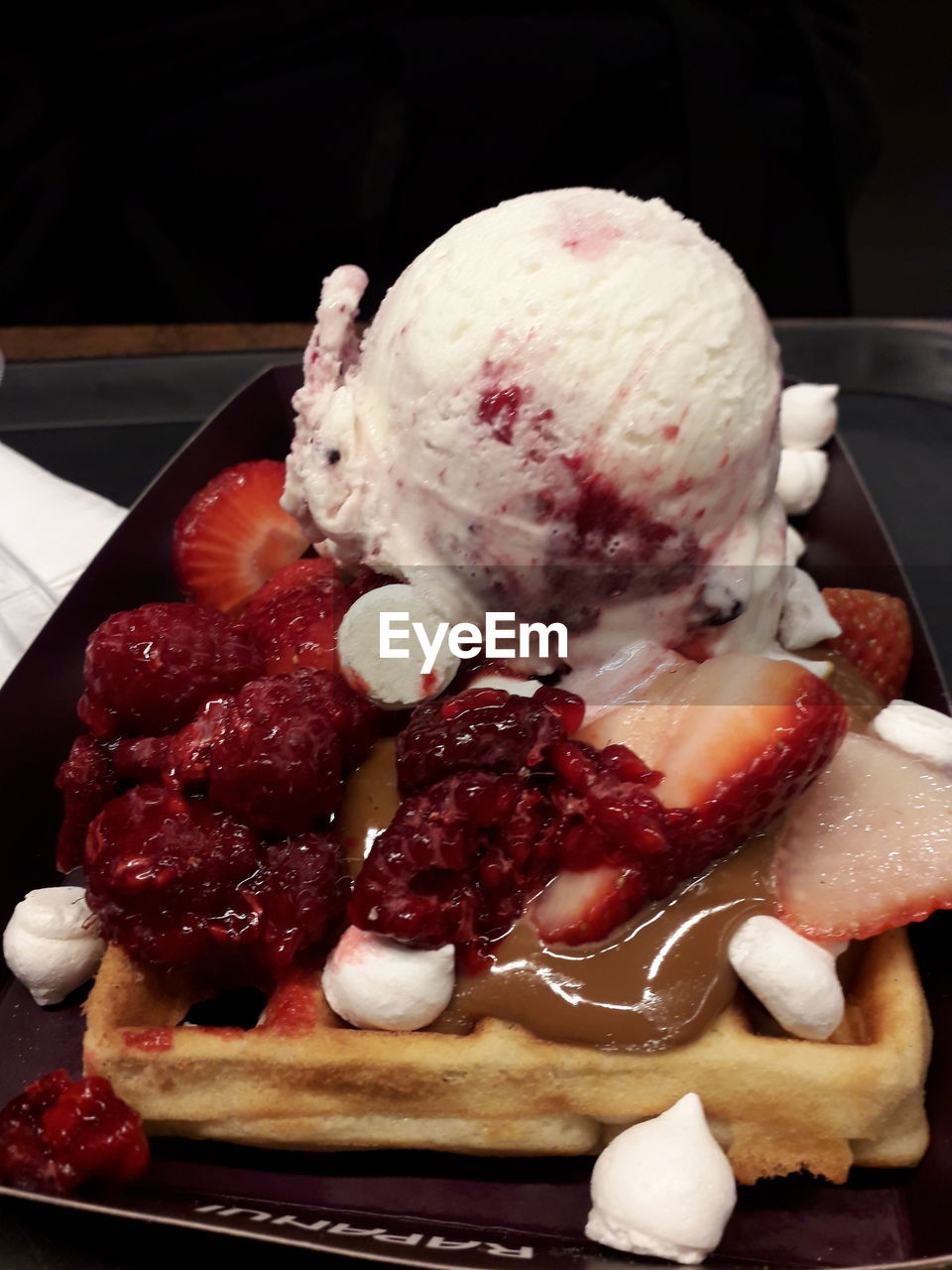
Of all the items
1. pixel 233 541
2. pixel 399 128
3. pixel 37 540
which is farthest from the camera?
pixel 399 128

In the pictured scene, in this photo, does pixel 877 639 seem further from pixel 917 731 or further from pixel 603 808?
pixel 603 808

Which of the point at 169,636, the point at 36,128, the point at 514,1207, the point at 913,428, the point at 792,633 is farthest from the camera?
the point at 36,128

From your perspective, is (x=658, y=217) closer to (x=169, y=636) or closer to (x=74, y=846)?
(x=169, y=636)

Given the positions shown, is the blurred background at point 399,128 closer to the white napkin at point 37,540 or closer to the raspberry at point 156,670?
the white napkin at point 37,540

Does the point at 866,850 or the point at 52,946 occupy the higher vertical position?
the point at 866,850

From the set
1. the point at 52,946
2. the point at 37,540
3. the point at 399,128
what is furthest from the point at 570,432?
the point at 399,128

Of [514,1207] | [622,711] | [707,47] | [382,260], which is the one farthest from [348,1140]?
[707,47]
